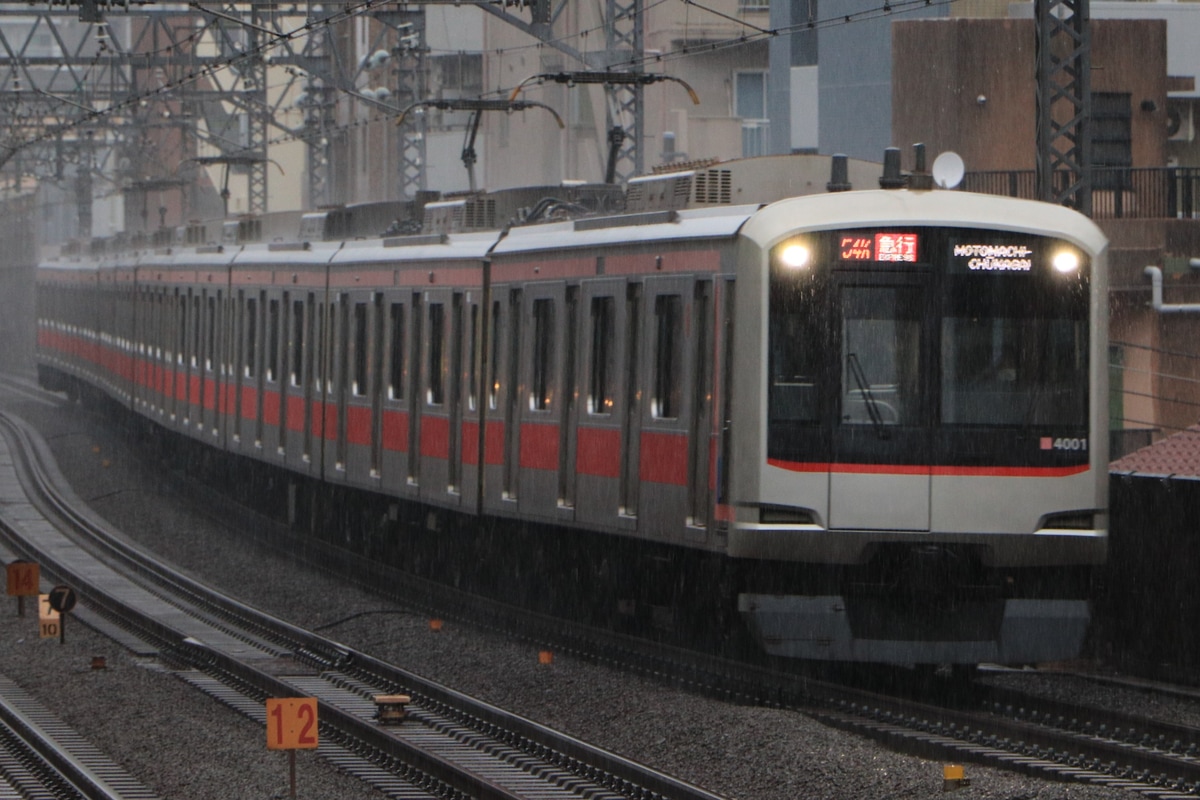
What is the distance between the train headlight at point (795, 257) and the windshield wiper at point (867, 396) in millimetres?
527

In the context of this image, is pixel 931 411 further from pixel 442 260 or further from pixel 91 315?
pixel 91 315

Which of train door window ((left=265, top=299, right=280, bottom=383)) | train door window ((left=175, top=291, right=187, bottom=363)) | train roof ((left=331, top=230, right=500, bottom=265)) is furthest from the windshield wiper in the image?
train door window ((left=175, top=291, right=187, bottom=363))

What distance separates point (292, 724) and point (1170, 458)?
691cm

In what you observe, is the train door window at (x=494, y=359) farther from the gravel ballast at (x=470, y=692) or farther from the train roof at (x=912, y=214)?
the train roof at (x=912, y=214)

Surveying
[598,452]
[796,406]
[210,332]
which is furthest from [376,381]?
[796,406]

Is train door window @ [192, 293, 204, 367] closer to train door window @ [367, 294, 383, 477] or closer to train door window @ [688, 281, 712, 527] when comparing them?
train door window @ [367, 294, 383, 477]

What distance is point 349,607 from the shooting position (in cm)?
1733

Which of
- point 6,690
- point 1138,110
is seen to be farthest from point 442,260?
point 1138,110

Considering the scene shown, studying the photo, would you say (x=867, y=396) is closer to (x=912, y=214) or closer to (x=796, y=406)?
(x=796, y=406)

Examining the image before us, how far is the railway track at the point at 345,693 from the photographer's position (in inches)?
384

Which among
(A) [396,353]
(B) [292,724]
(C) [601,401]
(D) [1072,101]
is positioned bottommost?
(B) [292,724]

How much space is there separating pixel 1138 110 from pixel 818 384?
53.4ft

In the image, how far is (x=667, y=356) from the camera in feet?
41.1

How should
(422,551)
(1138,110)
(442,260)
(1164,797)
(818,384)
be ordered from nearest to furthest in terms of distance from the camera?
(1164,797) < (818,384) < (442,260) < (422,551) < (1138,110)
